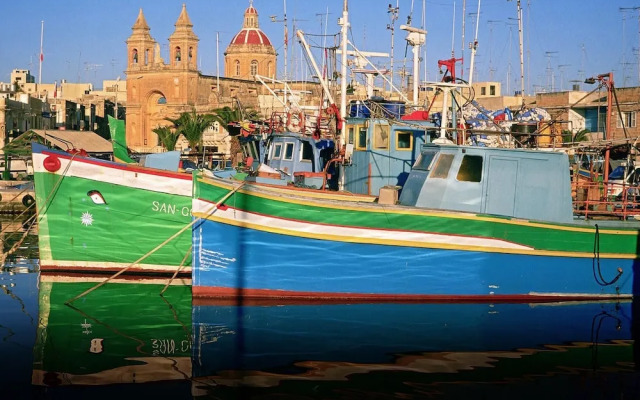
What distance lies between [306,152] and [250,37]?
6742 cm

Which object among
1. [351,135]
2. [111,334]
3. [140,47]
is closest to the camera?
[111,334]

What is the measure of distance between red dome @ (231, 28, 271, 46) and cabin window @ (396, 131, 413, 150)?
230 ft

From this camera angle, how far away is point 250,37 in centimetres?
8675

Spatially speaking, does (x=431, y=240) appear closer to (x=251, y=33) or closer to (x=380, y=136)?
(x=380, y=136)

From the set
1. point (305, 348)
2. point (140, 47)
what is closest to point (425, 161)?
point (305, 348)

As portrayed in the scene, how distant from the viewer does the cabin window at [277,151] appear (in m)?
22.2

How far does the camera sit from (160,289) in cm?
1761

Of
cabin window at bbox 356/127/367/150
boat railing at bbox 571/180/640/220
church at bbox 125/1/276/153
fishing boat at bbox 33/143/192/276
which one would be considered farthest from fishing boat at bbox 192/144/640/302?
church at bbox 125/1/276/153

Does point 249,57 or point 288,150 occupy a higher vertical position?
point 249,57

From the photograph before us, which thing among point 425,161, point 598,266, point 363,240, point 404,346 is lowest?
point 404,346

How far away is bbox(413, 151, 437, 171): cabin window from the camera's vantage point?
1617 cm

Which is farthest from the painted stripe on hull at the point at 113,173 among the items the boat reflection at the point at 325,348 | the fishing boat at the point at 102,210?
the boat reflection at the point at 325,348

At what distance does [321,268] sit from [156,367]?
4.69 m

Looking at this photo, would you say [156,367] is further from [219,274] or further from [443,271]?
[443,271]
